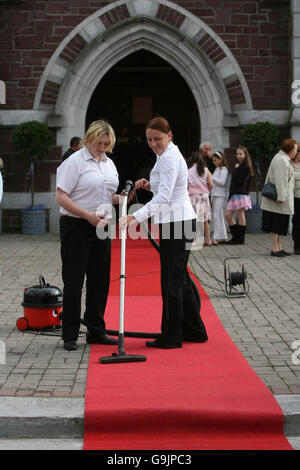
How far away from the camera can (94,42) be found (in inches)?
605

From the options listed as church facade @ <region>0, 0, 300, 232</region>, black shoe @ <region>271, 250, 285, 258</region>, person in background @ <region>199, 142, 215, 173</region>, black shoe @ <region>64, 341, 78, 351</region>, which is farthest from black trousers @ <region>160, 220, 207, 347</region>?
church facade @ <region>0, 0, 300, 232</region>

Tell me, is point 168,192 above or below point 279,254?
above

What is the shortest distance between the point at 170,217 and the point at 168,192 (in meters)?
0.22

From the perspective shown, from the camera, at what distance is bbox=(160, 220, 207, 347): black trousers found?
5836mm

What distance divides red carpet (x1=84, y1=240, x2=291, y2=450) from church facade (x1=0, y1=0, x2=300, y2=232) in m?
10.1

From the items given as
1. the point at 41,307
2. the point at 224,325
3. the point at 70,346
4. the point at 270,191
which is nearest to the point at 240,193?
the point at 270,191

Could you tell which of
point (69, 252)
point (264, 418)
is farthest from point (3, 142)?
point (264, 418)

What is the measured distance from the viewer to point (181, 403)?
14.7 ft

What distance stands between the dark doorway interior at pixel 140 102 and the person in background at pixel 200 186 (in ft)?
21.4

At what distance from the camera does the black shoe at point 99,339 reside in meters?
6.10

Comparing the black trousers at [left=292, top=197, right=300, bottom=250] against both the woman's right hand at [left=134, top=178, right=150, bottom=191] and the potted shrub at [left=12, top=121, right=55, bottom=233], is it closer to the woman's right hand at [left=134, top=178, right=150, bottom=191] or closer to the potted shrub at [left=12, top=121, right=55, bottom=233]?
the potted shrub at [left=12, top=121, right=55, bottom=233]

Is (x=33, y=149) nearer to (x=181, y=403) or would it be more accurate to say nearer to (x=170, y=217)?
(x=170, y=217)
